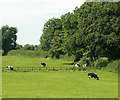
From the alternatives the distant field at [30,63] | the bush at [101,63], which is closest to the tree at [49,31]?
the distant field at [30,63]

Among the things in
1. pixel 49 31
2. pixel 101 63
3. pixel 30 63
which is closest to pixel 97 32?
pixel 101 63

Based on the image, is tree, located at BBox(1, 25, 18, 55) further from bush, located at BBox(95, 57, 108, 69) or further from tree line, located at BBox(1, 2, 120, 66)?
bush, located at BBox(95, 57, 108, 69)

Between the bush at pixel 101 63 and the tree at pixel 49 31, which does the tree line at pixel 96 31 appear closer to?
the bush at pixel 101 63

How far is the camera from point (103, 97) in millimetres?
25859

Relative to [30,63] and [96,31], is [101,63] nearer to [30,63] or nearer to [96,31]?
[96,31]

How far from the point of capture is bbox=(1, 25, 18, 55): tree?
154250 millimetres

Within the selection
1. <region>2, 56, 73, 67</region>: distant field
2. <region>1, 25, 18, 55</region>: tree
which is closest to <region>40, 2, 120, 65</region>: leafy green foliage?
<region>2, 56, 73, 67</region>: distant field

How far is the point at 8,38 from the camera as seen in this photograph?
6216 inches

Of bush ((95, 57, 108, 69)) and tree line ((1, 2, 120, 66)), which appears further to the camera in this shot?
bush ((95, 57, 108, 69))

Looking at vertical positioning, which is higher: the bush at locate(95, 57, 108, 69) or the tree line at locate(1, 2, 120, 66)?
the tree line at locate(1, 2, 120, 66)

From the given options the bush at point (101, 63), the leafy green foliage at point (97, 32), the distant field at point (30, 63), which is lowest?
the distant field at point (30, 63)

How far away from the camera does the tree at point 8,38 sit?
154m

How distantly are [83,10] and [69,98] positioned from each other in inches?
1648

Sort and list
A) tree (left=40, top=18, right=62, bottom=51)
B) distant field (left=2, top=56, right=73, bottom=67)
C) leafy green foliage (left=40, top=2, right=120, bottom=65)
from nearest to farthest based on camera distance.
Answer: leafy green foliage (left=40, top=2, right=120, bottom=65)
distant field (left=2, top=56, right=73, bottom=67)
tree (left=40, top=18, right=62, bottom=51)
